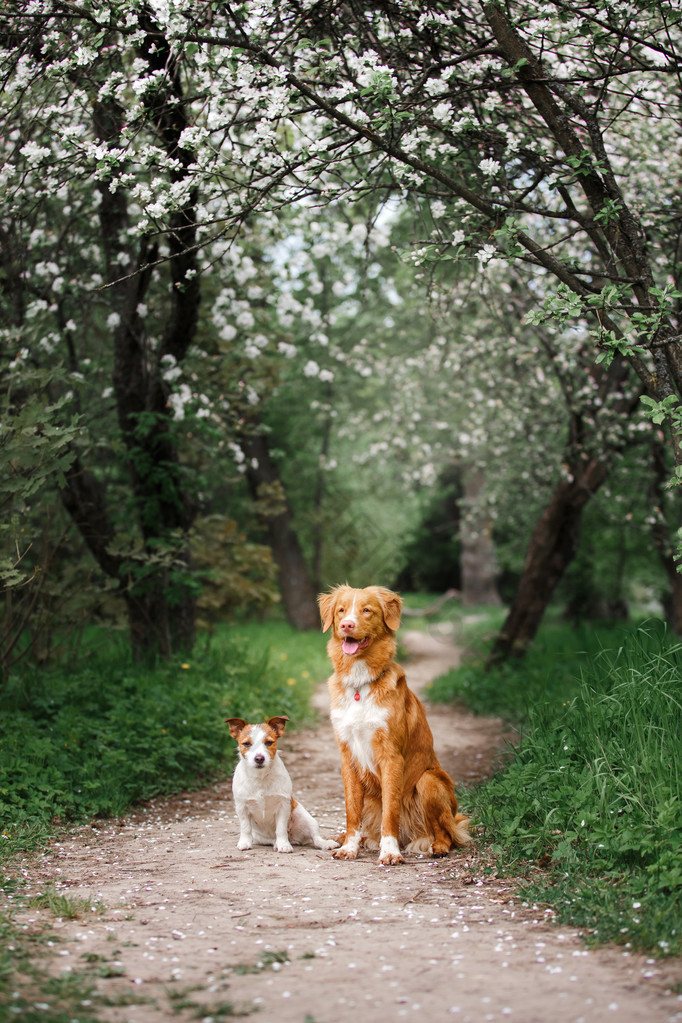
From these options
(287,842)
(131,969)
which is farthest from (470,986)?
(287,842)

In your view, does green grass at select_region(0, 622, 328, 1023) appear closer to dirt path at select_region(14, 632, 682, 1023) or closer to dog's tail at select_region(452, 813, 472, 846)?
dirt path at select_region(14, 632, 682, 1023)

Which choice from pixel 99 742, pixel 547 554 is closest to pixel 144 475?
pixel 99 742

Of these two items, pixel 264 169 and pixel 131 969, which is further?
pixel 264 169

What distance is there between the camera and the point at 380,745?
5.28 meters

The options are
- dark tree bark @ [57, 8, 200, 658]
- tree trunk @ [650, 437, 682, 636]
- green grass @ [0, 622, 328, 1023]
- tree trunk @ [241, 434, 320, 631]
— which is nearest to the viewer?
green grass @ [0, 622, 328, 1023]

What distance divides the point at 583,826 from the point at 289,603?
1371 cm

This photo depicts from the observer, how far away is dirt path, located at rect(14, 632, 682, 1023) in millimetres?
3117

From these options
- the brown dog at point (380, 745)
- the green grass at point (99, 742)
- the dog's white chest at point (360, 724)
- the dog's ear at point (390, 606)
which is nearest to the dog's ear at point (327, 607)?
the brown dog at point (380, 745)

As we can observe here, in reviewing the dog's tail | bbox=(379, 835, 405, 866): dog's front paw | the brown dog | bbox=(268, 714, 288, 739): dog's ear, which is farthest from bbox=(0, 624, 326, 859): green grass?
the dog's tail

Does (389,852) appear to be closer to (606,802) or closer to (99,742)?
(606,802)

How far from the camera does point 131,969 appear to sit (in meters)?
3.47

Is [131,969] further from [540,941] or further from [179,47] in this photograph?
[179,47]

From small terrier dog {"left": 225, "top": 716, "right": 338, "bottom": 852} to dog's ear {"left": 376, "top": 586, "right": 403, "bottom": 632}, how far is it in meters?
0.94

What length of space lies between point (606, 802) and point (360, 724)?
1445 millimetres
